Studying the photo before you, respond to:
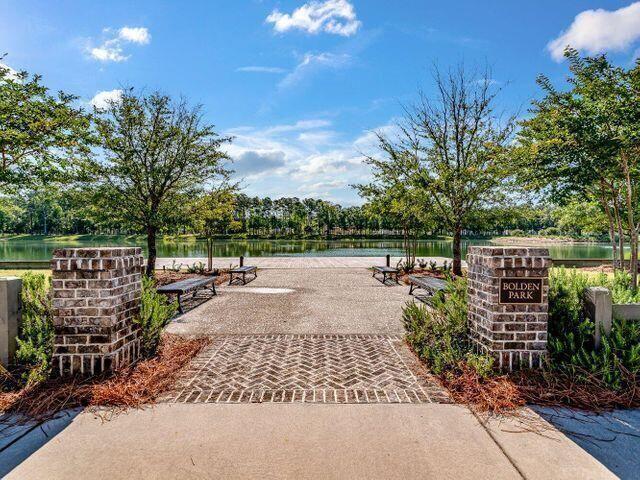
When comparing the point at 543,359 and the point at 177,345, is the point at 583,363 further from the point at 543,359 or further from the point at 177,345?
the point at 177,345

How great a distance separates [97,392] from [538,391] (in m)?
4.36

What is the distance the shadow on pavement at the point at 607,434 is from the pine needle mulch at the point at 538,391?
0.42 feet

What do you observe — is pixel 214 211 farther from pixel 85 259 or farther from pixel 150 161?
pixel 85 259

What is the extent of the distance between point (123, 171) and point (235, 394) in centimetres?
927

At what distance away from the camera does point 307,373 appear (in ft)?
14.1

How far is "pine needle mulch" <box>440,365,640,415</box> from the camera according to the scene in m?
3.43

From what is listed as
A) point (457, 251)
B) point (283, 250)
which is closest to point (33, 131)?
point (457, 251)

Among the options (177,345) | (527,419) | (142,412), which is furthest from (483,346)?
(177,345)

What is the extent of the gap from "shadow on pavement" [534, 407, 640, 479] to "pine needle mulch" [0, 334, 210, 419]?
147 inches

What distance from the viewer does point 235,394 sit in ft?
12.1

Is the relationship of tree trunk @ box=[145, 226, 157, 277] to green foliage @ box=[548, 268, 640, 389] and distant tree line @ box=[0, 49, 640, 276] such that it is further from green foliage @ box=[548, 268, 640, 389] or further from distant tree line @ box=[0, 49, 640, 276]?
green foliage @ box=[548, 268, 640, 389]

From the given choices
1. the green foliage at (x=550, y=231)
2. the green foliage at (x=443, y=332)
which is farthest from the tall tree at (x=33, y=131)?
the green foliage at (x=550, y=231)

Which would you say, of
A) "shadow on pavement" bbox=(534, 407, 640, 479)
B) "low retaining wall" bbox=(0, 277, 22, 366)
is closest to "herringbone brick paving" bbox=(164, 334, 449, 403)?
"shadow on pavement" bbox=(534, 407, 640, 479)

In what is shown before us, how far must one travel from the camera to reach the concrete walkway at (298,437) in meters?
2.50
